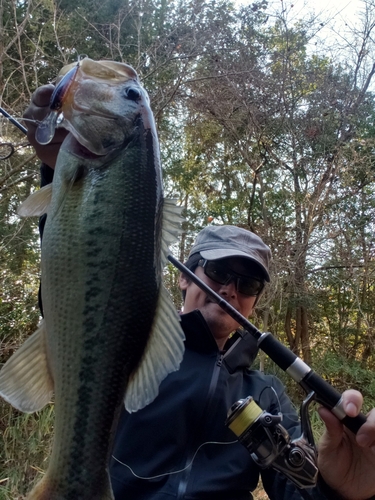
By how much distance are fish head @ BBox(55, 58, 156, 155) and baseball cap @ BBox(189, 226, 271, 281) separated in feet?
4.44

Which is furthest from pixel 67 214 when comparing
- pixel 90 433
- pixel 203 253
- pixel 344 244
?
pixel 344 244

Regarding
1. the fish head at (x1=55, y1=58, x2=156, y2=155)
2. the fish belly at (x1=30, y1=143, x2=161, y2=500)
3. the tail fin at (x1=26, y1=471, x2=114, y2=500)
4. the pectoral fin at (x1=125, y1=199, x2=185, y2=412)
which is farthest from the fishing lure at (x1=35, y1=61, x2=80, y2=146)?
the tail fin at (x1=26, y1=471, x2=114, y2=500)

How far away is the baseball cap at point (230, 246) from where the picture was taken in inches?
106

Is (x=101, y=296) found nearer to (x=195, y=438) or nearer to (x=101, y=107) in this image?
(x=101, y=107)

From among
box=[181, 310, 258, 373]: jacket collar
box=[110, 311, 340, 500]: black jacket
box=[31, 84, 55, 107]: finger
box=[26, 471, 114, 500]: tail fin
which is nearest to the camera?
box=[26, 471, 114, 500]: tail fin

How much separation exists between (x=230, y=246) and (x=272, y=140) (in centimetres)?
780

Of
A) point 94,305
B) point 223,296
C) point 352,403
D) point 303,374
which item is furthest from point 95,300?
point 223,296

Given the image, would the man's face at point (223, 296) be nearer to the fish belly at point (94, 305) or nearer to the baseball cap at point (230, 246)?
the baseball cap at point (230, 246)

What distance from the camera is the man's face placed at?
105 inches

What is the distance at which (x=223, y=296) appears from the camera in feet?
8.93

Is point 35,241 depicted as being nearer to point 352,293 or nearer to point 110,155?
point 110,155

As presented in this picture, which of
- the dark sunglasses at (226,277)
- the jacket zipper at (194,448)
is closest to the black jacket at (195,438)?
the jacket zipper at (194,448)

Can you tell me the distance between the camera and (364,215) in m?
9.52

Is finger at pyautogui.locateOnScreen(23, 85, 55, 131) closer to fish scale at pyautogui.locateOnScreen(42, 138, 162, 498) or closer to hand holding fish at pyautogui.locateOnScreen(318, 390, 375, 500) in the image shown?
fish scale at pyautogui.locateOnScreen(42, 138, 162, 498)
